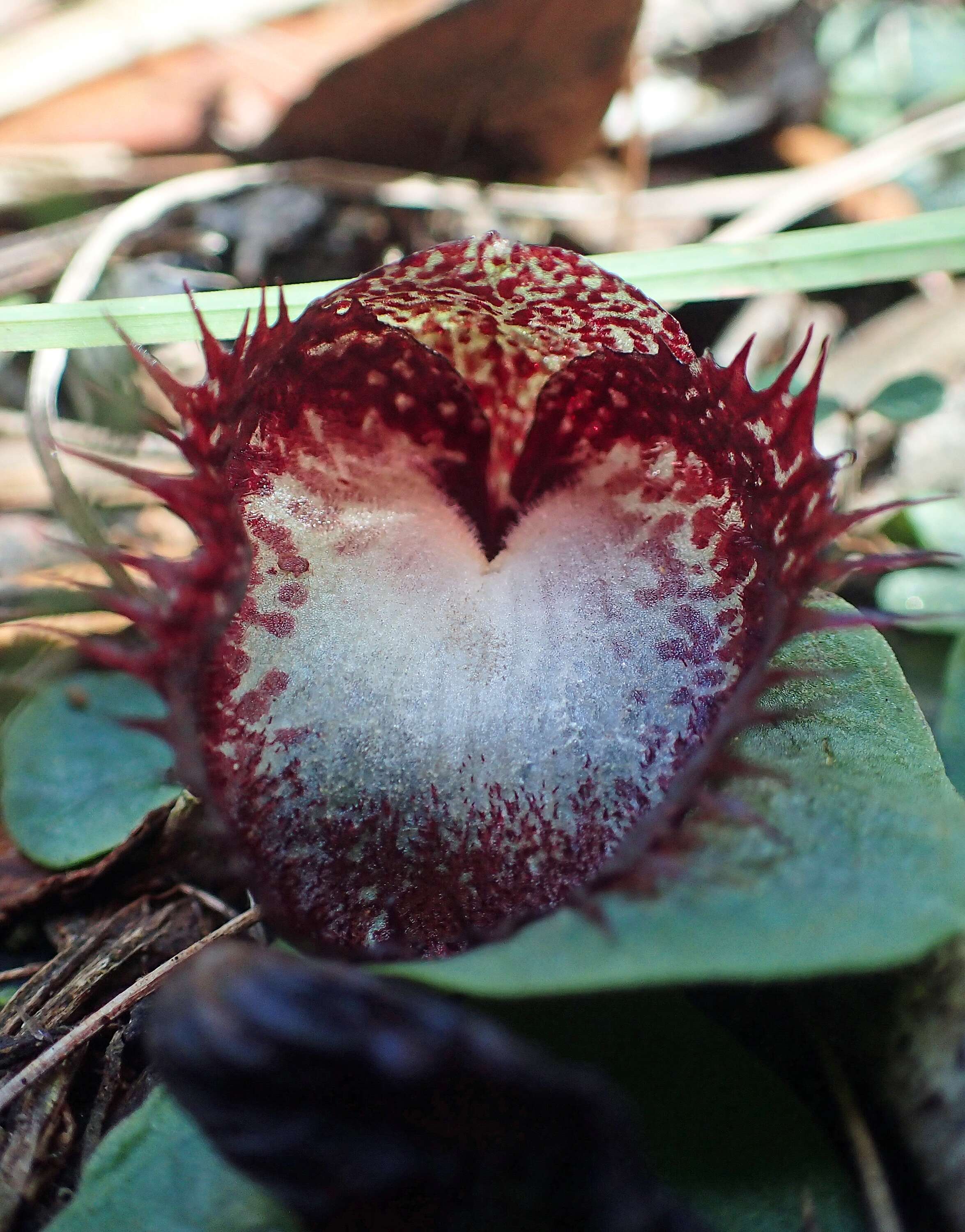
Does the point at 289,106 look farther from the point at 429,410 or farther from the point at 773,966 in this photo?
the point at 773,966

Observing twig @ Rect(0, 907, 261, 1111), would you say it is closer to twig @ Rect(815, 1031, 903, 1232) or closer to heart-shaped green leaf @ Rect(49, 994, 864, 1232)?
heart-shaped green leaf @ Rect(49, 994, 864, 1232)

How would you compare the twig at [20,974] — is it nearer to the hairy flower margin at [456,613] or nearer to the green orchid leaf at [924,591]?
the hairy flower margin at [456,613]

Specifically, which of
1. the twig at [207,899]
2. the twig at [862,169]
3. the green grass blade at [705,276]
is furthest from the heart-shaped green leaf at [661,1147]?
the twig at [862,169]

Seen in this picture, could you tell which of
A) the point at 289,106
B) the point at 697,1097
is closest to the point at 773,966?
the point at 697,1097

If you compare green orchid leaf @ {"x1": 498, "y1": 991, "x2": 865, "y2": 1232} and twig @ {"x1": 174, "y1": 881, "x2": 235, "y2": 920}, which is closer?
green orchid leaf @ {"x1": 498, "y1": 991, "x2": 865, "y2": 1232}

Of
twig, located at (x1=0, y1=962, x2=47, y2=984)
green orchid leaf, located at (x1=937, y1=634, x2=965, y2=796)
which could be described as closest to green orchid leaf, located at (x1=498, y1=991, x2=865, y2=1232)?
green orchid leaf, located at (x1=937, y1=634, x2=965, y2=796)

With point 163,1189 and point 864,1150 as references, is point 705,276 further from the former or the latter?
point 163,1189
